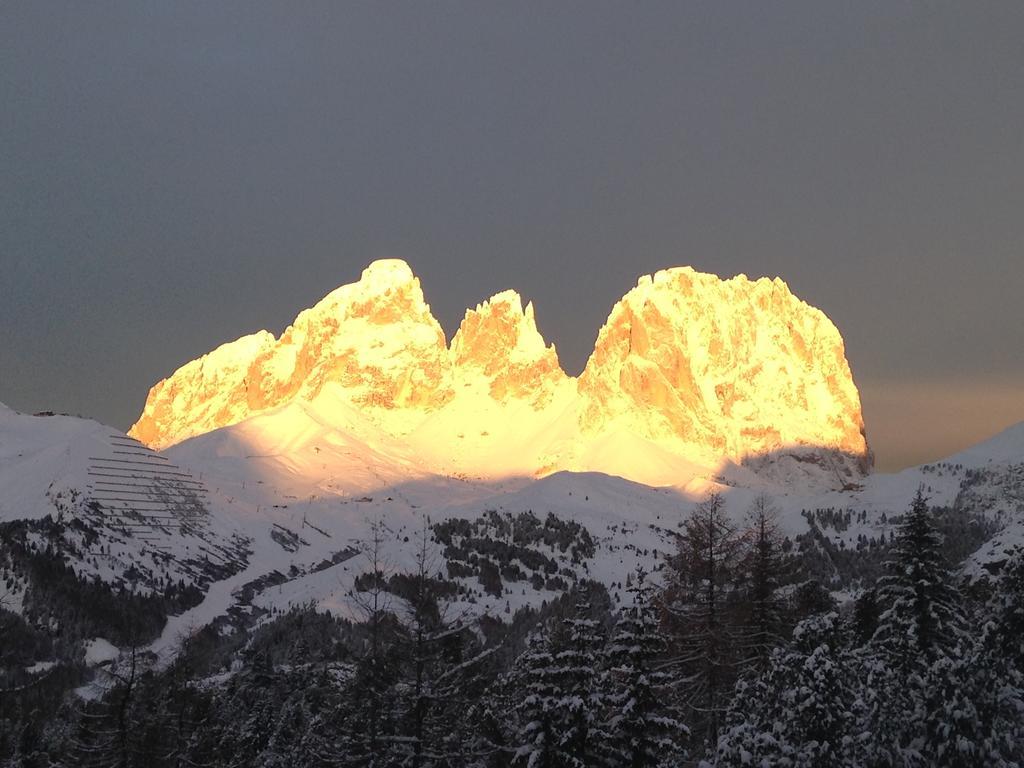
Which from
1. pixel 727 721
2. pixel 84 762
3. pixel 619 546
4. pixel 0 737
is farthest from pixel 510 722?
pixel 619 546

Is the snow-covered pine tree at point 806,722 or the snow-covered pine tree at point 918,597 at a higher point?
the snow-covered pine tree at point 918,597

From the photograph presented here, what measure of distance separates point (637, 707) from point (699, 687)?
9.40 meters

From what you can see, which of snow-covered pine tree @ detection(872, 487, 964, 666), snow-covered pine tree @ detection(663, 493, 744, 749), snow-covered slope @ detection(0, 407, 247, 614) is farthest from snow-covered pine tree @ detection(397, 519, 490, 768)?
snow-covered slope @ detection(0, 407, 247, 614)

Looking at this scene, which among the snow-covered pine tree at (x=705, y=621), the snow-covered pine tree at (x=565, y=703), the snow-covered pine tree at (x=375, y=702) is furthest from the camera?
the snow-covered pine tree at (x=705, y=621)

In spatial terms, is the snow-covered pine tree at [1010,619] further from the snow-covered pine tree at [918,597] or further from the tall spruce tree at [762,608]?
the tall spruce tree at [762,608]

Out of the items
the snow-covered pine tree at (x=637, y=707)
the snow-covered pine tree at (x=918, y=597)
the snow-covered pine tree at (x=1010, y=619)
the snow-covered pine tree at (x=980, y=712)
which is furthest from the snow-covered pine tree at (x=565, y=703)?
the snow-covered pine tree at (x=1010, y=619)

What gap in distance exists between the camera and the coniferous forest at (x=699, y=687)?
2748cm

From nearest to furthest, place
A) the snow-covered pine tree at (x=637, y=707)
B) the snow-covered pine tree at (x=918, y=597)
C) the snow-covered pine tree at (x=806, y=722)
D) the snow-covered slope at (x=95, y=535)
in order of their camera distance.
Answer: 1. the snow-covered pine tree at (x=806, y=722)
2. the snow-covered pine tree at (x=637, y=707)
3. the snow-covered pine tree at (x=918, y=597)
4. the snow-covered slope at (x=95, y=535)

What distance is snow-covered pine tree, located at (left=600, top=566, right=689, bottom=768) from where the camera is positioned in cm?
3419

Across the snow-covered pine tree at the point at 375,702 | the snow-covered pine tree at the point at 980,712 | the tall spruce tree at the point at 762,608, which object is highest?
the tall spruce tree at the point at 762,608

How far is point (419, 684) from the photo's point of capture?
36.9 m

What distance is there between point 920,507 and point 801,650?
9.12 m

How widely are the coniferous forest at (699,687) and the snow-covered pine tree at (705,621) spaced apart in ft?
0.34

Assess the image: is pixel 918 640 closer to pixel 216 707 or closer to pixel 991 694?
pixel 991 694
